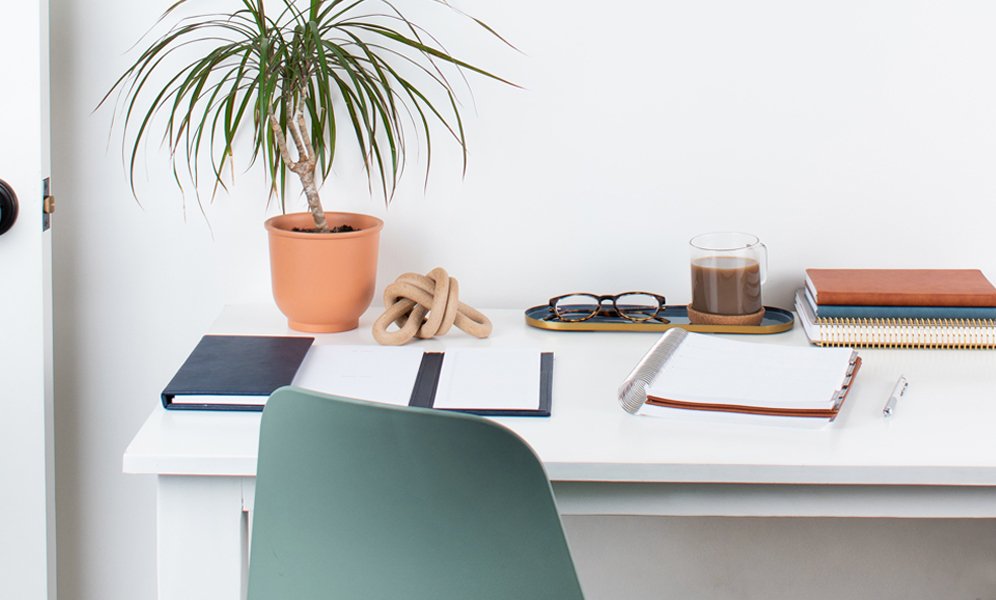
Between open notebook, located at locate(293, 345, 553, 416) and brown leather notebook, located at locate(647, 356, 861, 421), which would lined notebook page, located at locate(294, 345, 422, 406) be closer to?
open notebook, located at locate(293, 345, 553, 416)

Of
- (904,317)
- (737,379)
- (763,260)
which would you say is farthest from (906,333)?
(737,379)

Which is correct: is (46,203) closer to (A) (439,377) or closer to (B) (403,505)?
(A) (439,377)

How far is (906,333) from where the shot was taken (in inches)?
55.9

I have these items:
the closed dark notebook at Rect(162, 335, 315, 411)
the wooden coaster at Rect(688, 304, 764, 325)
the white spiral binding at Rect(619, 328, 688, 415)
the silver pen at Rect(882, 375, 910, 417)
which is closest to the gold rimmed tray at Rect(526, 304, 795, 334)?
the wooden coaster at Rect(688, 304, 764, 325)

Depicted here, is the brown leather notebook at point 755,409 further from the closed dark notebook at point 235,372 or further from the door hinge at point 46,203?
the door hinge at point 46,203

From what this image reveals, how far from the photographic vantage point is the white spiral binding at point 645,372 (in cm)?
119

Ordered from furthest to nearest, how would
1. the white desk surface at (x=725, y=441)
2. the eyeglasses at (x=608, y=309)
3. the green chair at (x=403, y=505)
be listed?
the eyeglasses at (x=608, y=309) → the white desk surface at (x=725, y=441) → the green chair at (x=403, y=505)

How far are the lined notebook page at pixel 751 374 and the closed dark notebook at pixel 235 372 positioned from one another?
424 mm

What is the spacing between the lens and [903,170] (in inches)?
62.9

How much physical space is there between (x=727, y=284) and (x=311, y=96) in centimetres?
61

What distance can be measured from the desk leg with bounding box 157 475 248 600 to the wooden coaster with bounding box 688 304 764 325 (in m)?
0.69

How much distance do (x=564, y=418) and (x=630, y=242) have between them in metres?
0.52

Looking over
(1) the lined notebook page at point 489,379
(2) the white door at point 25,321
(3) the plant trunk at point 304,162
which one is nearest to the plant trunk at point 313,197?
(3) the plant trunk at point 304,162

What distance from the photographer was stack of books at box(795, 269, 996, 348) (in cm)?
142
